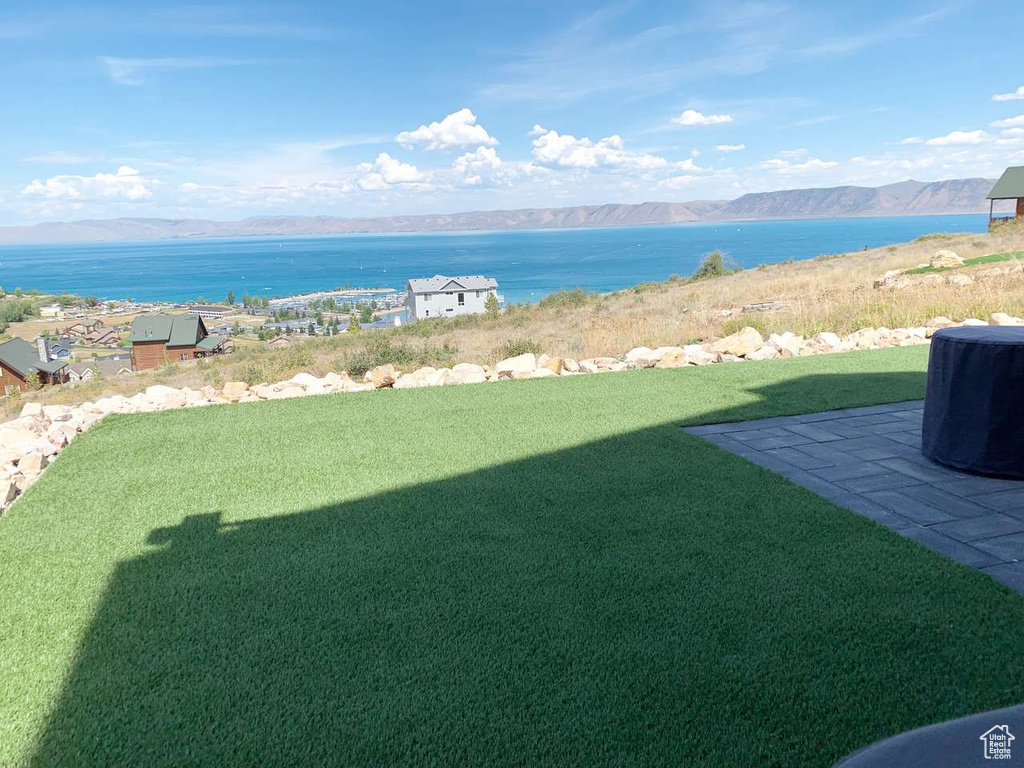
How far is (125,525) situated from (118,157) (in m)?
109

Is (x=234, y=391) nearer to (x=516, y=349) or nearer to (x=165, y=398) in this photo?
(x=165, y=398)

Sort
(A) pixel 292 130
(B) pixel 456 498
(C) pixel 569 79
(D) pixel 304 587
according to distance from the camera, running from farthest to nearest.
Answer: (A) pixel 292 130, (C) pixel 569 79, (B) pixel 456 498, (D) pixel 304 587

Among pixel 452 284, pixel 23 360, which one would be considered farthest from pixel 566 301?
pixel 452 284

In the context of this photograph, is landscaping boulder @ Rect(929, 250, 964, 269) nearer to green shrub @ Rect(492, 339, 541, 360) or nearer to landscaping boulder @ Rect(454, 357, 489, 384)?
green shrub @ Rect(492, 339, 541, 360)

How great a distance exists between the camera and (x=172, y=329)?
27.0m

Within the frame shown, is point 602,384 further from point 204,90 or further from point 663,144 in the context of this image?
point 663,144

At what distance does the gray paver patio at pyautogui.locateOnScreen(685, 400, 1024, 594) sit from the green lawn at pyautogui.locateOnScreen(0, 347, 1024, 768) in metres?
0.19

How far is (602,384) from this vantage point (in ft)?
19.2

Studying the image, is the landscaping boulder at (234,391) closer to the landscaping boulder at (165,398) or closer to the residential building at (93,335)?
the landscaping boulder at (165,398)

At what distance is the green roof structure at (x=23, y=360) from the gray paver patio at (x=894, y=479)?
2102cm

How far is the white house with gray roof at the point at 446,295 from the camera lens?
2012 inches

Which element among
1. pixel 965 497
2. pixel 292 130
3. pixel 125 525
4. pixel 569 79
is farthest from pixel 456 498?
pixel 292 130

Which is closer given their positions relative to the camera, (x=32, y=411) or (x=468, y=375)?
(x=32, y=411)

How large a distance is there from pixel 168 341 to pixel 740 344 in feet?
85.5
